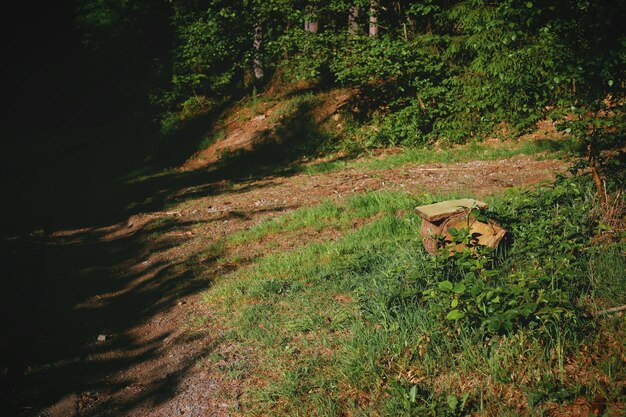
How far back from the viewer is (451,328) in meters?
3.12

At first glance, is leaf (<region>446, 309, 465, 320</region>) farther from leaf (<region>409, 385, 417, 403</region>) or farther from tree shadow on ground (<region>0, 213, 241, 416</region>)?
tree shadow on ground (<region>0, 213, 241, 416</region>)

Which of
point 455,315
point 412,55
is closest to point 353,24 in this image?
point 412,55

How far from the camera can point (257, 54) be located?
16828 mm

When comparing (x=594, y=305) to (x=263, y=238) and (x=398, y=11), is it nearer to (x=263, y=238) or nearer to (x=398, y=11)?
(x=263, y=238)

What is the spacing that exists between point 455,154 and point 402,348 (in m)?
8.29

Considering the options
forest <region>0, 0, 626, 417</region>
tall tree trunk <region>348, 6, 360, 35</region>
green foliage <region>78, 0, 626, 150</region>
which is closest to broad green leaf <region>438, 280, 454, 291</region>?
forest <region>0, 0, 626, 417</region>

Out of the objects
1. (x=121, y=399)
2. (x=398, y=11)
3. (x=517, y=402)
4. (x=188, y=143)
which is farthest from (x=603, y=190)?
(x=188, y=143)

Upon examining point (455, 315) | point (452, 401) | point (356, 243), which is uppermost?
point (455, 315)

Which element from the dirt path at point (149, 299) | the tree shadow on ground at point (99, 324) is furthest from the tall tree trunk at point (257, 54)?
the tree shadow on ground at point (99, 324)

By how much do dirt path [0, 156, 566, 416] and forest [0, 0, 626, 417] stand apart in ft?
0.11

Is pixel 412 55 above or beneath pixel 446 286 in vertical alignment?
above

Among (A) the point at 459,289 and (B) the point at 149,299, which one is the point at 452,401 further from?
(B) the point at 149,299

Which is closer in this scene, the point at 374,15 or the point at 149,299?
the point at 149,299

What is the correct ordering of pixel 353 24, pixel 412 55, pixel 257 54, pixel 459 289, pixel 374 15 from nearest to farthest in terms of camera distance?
pixel 459 289, pixel 412 55, pixel 374 15, pixel 353 24, pixel 257 54
